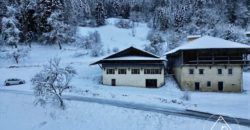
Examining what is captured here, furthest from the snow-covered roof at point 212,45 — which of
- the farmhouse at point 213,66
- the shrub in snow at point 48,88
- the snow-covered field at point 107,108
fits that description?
the shrub in snow at point 48,88

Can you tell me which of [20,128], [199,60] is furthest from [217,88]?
[20,128]

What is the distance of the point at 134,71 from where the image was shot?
56688 millimetres

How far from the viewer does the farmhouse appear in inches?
2094

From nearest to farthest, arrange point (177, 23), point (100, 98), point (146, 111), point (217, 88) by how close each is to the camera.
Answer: point (146, 111) < point (100, 98) < point (217, 88) < point (177, 23)

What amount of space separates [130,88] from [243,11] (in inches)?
2445

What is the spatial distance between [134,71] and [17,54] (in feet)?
98.6

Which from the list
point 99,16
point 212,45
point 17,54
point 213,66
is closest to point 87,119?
point 213,66

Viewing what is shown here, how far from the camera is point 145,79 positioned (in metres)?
56.5

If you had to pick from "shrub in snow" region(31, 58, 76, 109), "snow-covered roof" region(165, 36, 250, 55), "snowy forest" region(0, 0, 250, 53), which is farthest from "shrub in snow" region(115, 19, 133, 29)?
"shrub in snow" region(31, 58, 76, 109)

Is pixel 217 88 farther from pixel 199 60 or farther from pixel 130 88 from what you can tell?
pixel 130 88

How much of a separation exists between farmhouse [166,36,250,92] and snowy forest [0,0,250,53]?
2526cm

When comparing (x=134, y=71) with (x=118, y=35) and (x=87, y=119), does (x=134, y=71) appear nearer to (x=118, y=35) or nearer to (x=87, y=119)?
(x=87, y=119)

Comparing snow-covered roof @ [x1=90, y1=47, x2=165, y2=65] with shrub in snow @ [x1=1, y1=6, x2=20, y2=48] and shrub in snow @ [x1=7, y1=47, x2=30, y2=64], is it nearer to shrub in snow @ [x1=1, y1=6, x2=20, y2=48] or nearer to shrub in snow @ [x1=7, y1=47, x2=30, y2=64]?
shrub in snow @ [x1=7, y1=47, x2=30, y2=64]

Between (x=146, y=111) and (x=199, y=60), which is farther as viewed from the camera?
(x=199, y=60)
